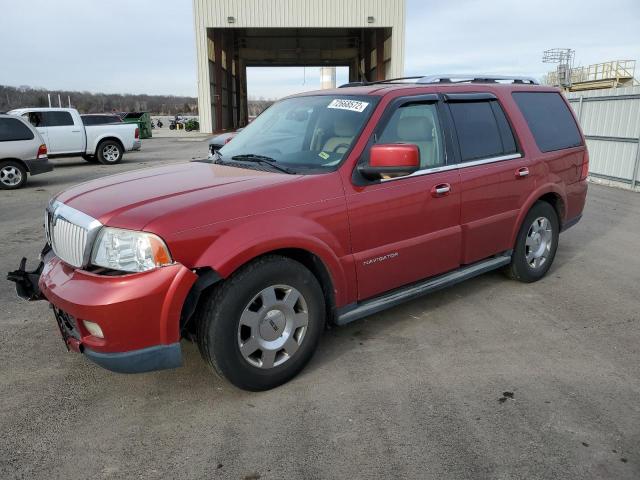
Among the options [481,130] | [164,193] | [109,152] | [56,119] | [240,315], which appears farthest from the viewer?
[109,152]

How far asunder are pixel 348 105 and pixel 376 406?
211 centimetres

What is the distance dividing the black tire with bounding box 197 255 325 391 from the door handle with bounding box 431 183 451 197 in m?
1.21

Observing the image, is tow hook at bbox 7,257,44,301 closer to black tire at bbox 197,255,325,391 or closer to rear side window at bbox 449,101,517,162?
black tire at bbox 197,255,325,391

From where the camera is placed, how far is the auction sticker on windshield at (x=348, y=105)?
372 centimetres

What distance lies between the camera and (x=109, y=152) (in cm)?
1739

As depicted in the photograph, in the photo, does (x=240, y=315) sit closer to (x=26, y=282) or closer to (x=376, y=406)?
(x=376, y=406)

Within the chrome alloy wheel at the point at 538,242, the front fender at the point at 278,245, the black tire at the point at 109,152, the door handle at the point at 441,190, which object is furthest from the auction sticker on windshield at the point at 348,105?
the black tire at the point at 109,152

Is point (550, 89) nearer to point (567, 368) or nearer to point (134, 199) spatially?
point (567, 368)

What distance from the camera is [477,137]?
4.28 m

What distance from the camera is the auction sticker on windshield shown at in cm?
372

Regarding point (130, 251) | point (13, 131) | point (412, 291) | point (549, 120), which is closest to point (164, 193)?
point (130, 251)

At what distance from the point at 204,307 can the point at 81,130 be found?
1557 cm

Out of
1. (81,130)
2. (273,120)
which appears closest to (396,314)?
(273,120)

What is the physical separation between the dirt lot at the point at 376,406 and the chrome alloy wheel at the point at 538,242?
2.22ft
